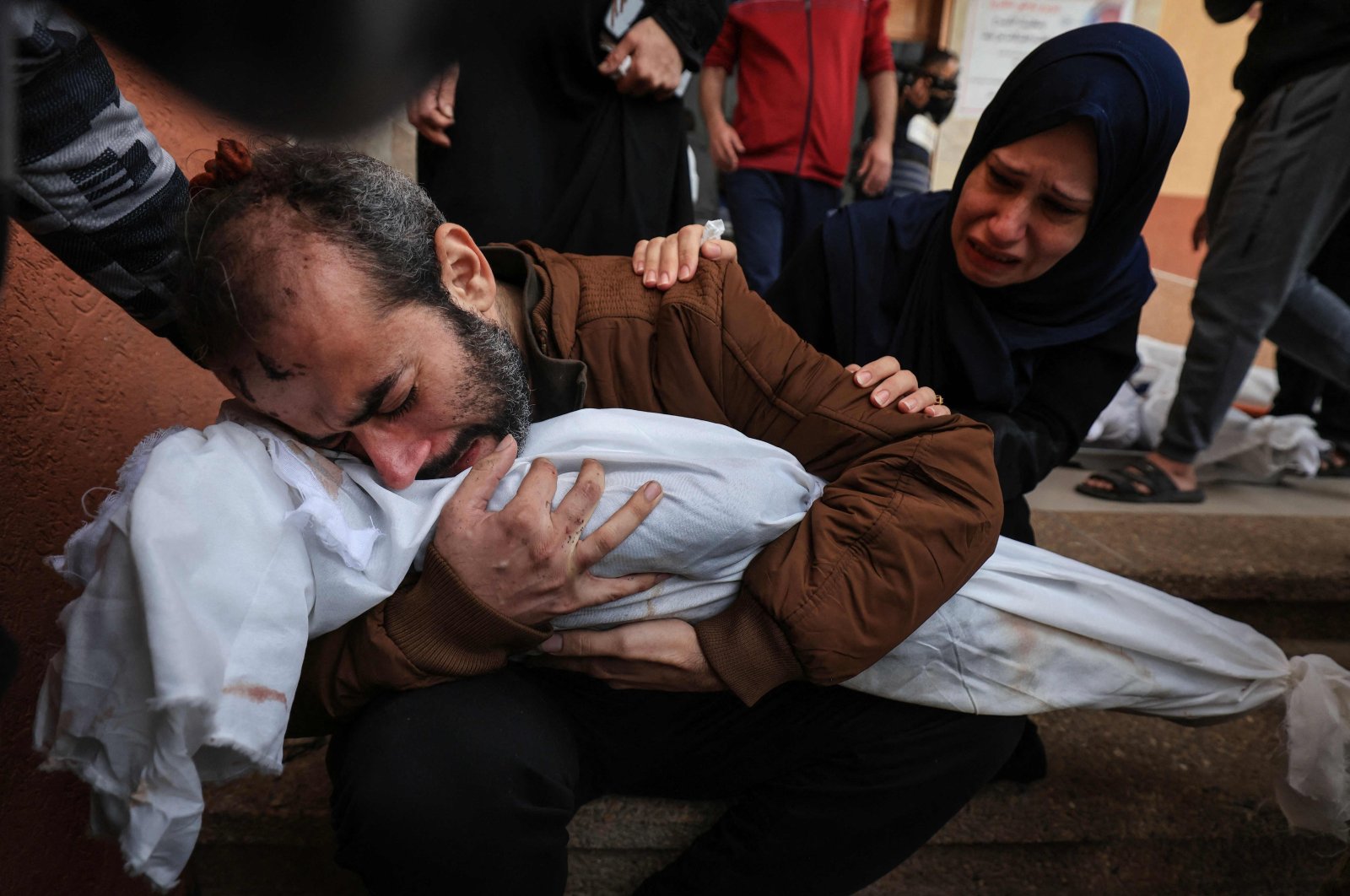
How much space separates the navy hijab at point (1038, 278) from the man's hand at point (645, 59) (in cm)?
47

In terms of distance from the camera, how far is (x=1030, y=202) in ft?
4.80

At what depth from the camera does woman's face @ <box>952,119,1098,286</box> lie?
1441 mm

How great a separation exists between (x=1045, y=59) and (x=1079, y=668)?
40.3 inches

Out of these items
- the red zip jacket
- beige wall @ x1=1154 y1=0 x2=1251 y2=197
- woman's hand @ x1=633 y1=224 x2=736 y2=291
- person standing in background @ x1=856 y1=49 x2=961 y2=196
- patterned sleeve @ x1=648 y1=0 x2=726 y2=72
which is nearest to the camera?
woman's hand @ x1=633 y1=224 x2=736 y2=291

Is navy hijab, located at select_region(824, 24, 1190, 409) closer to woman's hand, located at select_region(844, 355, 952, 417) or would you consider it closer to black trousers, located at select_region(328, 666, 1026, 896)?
woman's hand, located at select_region(844, 355, 952, 417)

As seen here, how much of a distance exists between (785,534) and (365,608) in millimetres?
509

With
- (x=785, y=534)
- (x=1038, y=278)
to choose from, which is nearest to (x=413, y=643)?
(x=785, y=534)

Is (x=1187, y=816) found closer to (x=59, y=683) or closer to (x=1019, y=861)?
(x=1019, y=861)

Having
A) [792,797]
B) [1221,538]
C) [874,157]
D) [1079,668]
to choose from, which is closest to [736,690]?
[792,797]

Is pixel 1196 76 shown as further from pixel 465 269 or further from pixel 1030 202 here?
pixel 465 269

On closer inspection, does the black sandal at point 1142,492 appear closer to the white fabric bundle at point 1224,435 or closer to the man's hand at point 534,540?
the white fabric bundle at point 1224,435

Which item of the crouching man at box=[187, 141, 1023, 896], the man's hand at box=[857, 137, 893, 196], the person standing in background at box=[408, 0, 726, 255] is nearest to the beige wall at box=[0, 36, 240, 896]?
the crouching man at box=[187, 141, 1023, 896]

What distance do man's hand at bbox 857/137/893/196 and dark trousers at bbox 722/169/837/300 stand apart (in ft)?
0.86

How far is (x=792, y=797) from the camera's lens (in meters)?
1.22
